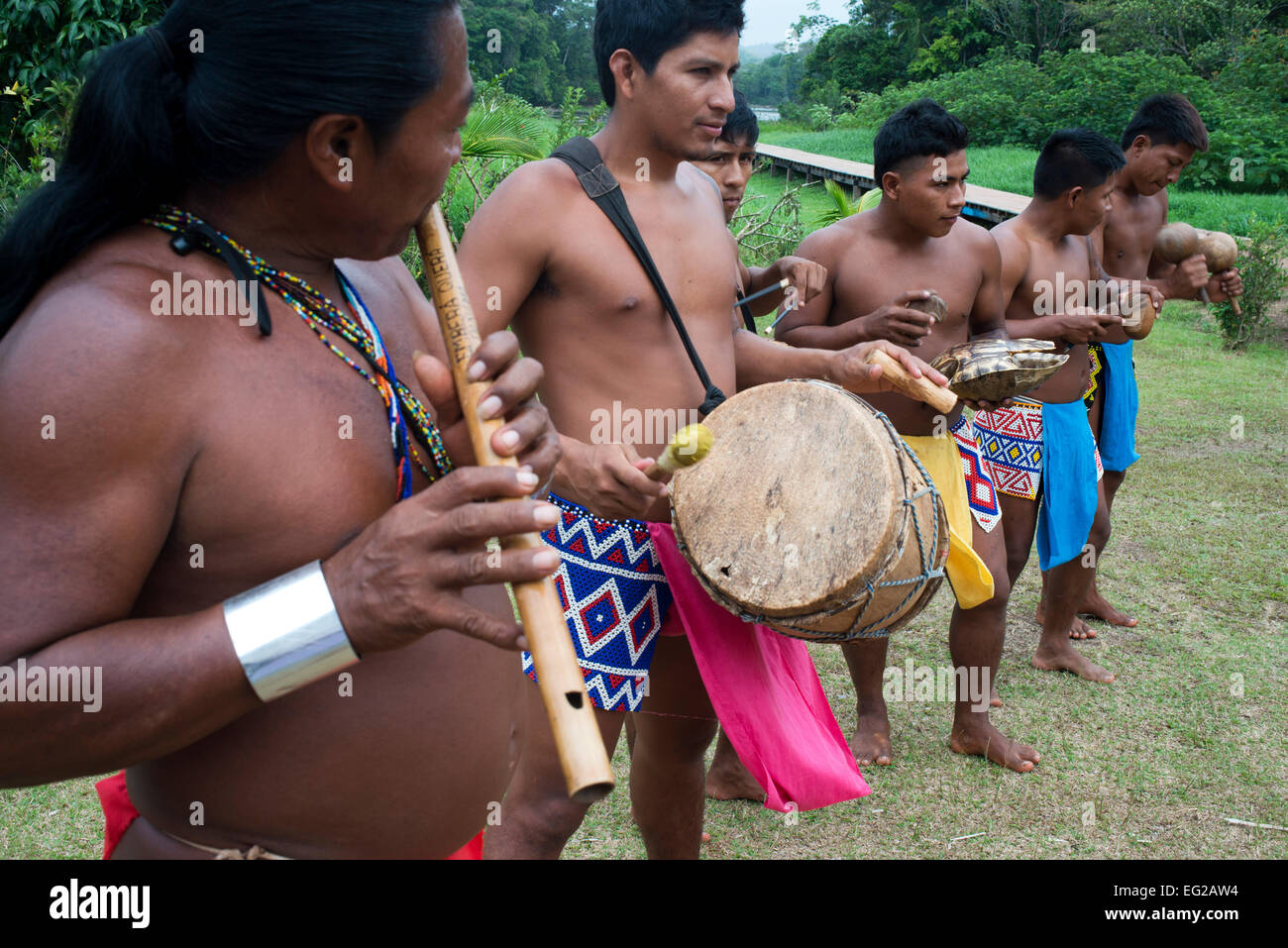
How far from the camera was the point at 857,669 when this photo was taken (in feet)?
14.0

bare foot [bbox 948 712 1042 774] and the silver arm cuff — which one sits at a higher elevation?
the silver arm cuff

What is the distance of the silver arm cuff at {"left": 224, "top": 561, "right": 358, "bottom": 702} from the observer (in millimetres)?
1234

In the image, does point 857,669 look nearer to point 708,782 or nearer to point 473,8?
point 708,782

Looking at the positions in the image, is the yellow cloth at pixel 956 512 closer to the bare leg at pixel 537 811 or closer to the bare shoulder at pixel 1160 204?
the bare leg at pixel 537 811

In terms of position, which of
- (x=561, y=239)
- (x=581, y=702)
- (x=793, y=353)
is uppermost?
(x=561, y=239)

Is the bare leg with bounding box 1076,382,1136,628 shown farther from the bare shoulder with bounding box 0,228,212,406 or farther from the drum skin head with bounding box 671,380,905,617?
the bare shoulder with bounding box 0,228,212,406

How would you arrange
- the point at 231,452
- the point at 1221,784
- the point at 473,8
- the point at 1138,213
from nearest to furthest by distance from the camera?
the point at 231,452
the point at 1221,784
the point at 1138,213
the point at 473,8

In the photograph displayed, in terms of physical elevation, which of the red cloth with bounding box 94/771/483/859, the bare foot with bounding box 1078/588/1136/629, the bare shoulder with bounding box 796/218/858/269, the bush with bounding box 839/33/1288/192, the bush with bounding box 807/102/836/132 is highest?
the bush with bounding box 807/102/836/132

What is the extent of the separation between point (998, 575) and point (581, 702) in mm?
3277

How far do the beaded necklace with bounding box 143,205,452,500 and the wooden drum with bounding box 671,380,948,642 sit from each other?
1062mm

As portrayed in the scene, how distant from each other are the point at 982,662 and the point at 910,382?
1928 millimetres

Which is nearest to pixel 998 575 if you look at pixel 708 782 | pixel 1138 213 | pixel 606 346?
pixel 708 782

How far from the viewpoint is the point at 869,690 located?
4.27 m

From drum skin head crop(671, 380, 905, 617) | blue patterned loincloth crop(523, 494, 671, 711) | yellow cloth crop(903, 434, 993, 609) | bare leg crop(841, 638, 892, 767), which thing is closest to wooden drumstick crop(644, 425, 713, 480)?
drum skin head crop(671, 380, 905, 617)
